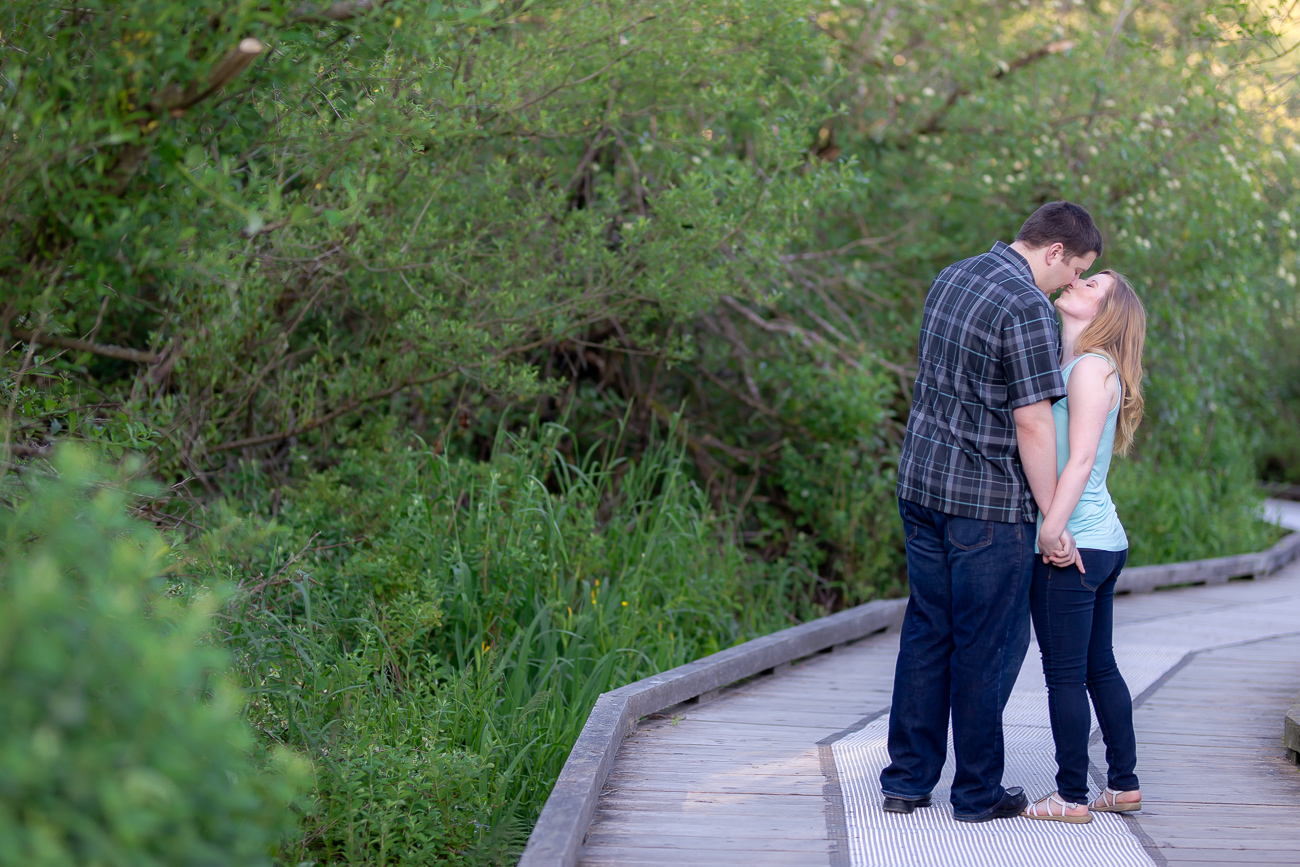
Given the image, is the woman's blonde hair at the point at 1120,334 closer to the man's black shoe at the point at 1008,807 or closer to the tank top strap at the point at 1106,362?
the tank top strap at the point at 1106,362

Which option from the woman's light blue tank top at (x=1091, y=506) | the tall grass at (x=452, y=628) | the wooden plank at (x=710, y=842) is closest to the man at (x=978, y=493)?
the woman's light blue tank top at (x=1091, y=506)

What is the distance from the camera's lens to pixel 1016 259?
3.18 metres

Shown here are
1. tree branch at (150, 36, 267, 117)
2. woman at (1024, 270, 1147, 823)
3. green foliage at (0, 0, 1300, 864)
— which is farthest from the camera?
woman at (1024, 270, 1147, 823)

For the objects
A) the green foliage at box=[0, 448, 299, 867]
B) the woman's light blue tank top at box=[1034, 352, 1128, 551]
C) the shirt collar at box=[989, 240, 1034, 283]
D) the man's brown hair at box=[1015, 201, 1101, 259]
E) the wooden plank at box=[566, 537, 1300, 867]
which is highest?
the man's brown hair at box=[1015, 201, 1101, 259]

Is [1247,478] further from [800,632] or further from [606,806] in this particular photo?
[606,806]

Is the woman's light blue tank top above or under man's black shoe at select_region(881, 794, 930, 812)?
above

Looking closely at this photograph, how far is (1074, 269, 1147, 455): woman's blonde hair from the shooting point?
318 centimetres

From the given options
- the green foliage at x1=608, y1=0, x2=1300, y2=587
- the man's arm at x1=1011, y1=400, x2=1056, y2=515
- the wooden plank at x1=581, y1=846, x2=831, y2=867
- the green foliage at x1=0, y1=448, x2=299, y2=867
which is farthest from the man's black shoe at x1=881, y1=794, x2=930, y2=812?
the green foliage at x1=608, y1=0, x2=1300, y2=587

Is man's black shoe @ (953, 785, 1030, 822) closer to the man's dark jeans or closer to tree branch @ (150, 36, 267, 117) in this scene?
the man's dark jeans

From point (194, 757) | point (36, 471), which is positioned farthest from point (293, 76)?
point (194, 757)

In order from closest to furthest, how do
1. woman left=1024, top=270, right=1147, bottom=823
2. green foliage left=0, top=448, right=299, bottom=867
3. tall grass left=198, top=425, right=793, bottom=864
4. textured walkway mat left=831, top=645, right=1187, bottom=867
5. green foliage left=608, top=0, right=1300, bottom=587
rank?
green foliage left=0, top=448, right=299, bottom=867 → textured walkway mat left=831, top=645, right=1187, bottom=867 → woman left=1024, top=270, right=1147, bottom=823 → tall grass left=198, top=425, right=793, bottom=864 → green foliage left=608, top=0, right=1300, bottom=587

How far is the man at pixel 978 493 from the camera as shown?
10.00 ft

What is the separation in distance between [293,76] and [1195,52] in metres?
8.62

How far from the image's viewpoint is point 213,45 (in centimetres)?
232
